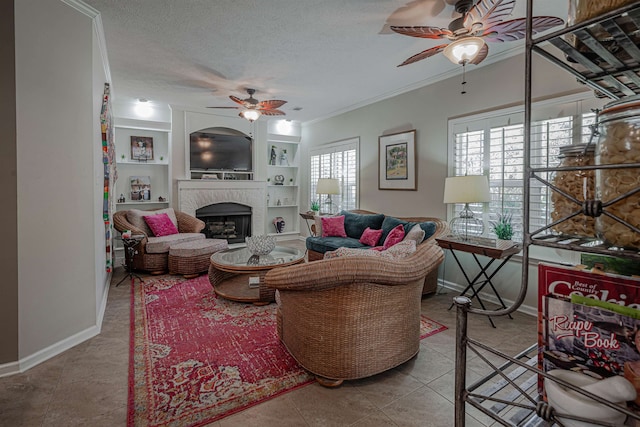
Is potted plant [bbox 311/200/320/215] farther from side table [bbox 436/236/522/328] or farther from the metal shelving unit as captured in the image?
the metal shelving unit

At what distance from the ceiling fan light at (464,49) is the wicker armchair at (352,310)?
165cm

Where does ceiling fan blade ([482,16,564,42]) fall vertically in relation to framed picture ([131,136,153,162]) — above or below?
above

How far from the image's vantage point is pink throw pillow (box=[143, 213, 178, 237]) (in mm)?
5230

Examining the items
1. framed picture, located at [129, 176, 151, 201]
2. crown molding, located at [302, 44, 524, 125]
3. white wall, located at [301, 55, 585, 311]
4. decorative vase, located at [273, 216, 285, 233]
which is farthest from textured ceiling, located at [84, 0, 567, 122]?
decorative vase, located at [273, 216, 285, 233]

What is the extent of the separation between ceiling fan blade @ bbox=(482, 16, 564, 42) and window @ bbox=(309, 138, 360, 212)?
337 centimetres

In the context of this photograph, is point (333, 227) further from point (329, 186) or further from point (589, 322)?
point (589, 322)

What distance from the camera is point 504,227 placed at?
140 inches

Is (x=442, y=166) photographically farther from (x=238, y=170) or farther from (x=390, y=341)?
(x=238, y=170)

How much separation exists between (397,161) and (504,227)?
195 centimetres

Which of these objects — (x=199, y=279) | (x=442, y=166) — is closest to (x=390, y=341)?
(x=442, y=166)

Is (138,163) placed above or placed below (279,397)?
above

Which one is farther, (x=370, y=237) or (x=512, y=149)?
(x=370, y=237)

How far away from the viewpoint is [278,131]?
25.0ft

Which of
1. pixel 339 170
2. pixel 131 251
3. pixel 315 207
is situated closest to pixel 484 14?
pixel 339 170
